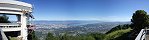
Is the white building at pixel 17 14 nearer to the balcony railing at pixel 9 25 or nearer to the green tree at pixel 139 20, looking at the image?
the balcony railing at pixel 9 25

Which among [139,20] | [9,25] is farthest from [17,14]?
[139,20]

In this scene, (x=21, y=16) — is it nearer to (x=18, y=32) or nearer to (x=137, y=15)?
(x=18, y=32)

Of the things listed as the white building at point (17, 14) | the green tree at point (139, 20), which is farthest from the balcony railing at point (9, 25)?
the green tree at point (139, 20)

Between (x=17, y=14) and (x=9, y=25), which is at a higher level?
(x=17, y=14)

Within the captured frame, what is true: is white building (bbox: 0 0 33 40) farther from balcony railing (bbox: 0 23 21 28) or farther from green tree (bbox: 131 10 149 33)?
green tree (bbox: 131 10 149 33)

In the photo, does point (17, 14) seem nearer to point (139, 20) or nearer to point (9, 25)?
point (9, 25)
